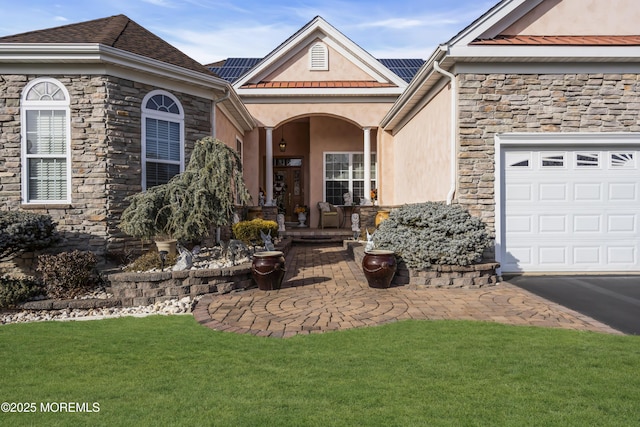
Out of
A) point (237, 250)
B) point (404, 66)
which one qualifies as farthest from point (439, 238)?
point (404, 66)

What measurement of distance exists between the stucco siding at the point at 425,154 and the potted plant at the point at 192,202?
13.1 feet

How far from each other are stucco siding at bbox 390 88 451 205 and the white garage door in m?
1.28

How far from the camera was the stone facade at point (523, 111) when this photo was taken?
776 cm

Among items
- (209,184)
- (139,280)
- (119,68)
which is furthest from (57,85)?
(139,280)

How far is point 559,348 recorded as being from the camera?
416 centimetres

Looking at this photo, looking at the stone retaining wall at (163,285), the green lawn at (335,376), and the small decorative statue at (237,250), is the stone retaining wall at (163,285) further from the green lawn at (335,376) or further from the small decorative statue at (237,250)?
the green lawn at (335,376)

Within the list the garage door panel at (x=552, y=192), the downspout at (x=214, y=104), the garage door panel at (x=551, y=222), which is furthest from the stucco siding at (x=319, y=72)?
the garage door panel at (x=551, y=222)

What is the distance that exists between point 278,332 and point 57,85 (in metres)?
6.51

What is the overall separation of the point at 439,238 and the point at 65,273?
608cm

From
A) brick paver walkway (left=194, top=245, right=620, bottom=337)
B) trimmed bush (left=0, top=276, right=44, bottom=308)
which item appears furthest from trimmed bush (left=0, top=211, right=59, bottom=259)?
brick paver walkway (left=194, top=245, right=620, bottom=337)

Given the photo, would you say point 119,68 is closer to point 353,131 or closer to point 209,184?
point 209,184

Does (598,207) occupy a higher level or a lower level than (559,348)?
higher

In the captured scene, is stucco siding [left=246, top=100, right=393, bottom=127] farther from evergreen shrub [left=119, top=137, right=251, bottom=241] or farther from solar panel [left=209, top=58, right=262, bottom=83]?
evergreen shrub [left=119, top=137, right=251, bottom=241]

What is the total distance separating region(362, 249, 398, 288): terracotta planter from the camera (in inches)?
271
